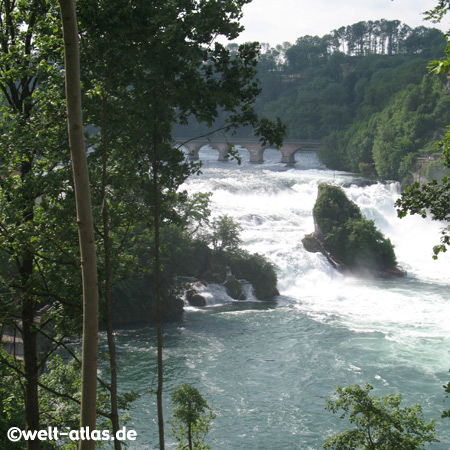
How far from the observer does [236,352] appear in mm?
21250

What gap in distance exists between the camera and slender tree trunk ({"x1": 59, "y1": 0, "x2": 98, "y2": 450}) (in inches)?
180

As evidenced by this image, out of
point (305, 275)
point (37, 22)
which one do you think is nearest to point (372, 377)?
point (305, 275)

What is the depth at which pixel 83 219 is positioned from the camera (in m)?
A: 4.72

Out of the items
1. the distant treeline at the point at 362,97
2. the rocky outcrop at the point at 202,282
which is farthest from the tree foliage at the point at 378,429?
the distant treeline at the point at 362,97

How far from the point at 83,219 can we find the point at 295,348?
1763cm

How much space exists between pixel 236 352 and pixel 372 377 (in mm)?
4793

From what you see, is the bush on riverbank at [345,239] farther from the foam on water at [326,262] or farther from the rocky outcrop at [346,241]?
the foam on water at [326,262]

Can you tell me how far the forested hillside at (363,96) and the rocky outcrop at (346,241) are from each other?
930cm

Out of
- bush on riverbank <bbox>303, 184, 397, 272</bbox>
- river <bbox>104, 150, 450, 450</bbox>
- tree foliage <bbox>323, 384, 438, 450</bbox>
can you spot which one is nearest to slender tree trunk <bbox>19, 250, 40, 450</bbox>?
tree foliage <bbox>323, 384, 438, 450</bbox>

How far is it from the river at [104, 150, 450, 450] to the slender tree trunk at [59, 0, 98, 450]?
Answer: 10.6 meters

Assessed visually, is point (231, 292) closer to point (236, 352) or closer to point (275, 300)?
point (275, 300)

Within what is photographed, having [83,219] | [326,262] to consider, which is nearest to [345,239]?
[326,262]

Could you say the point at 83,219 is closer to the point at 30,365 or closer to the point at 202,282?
the point at 30,365

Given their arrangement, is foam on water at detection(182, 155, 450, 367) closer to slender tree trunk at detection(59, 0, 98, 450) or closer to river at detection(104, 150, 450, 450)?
river at detection(104, 150, 450, 450)
